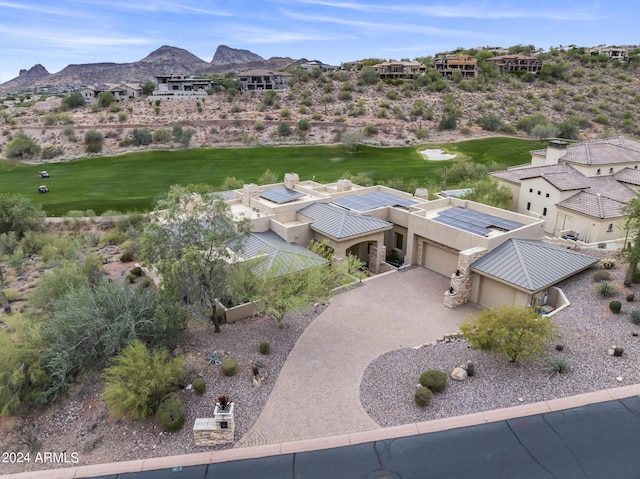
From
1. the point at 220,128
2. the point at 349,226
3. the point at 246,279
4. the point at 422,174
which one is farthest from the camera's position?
the point at 220,128

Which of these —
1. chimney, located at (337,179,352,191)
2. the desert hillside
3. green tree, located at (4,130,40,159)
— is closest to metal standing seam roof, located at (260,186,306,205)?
chimney, located at (337,179,352,191)

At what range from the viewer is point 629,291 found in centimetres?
2397

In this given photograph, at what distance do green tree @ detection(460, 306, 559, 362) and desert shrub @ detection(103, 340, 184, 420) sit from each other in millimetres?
12496

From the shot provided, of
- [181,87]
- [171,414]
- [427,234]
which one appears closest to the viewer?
[171,414]

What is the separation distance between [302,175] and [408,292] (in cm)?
4167


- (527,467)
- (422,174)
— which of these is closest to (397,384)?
(527,467)

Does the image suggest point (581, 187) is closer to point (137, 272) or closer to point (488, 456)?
point (488, 456)

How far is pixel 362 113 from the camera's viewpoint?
326 ft

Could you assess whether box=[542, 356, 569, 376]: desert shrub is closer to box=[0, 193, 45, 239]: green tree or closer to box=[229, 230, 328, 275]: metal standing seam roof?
box=[229, 230, 328, 275]: metal standing seam roof

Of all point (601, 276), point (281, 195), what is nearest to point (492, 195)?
point (601, 276)

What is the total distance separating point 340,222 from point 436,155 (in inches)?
2030

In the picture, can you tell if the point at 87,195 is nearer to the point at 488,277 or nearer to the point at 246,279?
the point at 246,279

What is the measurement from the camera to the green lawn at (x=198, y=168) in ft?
195

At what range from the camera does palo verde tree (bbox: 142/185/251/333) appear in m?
20.0
